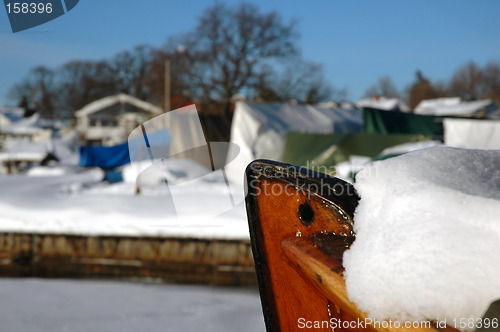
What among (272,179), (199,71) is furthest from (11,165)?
(272,179)

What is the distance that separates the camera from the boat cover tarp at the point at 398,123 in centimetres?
983

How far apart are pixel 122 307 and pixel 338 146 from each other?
5.34 metres

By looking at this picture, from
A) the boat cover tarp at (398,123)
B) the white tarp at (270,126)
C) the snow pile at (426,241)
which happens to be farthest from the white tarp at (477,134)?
the snow pile at (426,241)

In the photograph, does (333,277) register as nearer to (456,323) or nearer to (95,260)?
(456,323)

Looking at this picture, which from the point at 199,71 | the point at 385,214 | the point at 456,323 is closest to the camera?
the point at 456,323

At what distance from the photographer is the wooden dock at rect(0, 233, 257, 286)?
5.83 meters

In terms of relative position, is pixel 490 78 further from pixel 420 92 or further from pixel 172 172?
pixel 172 172

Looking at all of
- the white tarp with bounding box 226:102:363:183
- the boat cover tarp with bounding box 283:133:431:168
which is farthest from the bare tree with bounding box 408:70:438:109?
the boat cover tarp with bounding box 283:133:431:168

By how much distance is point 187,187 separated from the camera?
25.7 ft

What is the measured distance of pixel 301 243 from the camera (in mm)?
1000

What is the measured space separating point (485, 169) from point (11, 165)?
23814 mm

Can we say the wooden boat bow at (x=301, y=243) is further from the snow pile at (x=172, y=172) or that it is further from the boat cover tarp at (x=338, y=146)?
the boat cover tarp at (x=338, y=146)

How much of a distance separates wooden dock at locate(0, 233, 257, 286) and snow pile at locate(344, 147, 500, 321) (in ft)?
16.3

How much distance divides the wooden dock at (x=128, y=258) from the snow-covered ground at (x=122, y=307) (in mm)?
211
